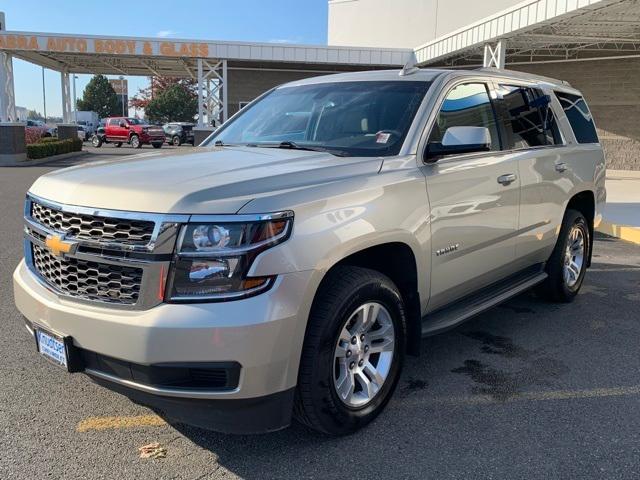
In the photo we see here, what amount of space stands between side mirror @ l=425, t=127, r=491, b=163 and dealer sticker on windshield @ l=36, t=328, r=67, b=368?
227 centimetres

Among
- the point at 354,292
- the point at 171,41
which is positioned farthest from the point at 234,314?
the point at 171,41

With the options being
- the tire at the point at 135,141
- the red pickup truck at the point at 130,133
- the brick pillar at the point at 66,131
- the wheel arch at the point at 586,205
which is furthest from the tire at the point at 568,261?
the tire at the point at 135,141

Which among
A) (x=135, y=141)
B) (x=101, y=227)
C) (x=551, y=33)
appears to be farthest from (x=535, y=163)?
(x=135, y=141)

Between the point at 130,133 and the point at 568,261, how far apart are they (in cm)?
3476

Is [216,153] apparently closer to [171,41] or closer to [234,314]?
[234,314]

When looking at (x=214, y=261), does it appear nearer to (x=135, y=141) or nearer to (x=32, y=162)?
(x=32, y=162)

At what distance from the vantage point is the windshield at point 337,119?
12.0 feet

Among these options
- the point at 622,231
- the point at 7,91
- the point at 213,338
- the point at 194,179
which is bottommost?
the point at 622,231

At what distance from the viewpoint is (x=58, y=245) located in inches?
110

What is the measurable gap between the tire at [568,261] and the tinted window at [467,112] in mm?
1532

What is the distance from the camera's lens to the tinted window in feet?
12.5

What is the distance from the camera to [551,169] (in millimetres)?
4863

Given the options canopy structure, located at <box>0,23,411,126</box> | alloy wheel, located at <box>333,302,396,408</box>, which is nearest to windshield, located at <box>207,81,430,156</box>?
alloy wheel, located at <box>333,302,396,408</box>

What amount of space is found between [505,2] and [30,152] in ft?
71.5
